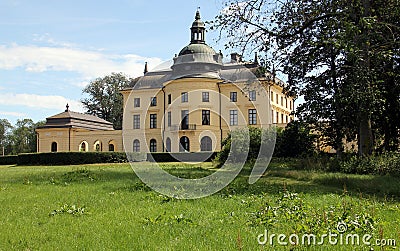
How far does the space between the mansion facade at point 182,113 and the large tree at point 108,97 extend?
13146 millimetres

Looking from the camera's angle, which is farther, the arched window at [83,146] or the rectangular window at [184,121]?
the arched window at [83,146]

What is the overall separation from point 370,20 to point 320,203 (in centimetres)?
798

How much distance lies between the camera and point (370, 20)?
1391cm

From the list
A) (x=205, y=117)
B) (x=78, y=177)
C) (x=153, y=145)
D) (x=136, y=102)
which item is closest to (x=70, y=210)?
(x=78, y=177)

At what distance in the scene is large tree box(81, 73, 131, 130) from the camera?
243ft

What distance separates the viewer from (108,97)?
74625mm

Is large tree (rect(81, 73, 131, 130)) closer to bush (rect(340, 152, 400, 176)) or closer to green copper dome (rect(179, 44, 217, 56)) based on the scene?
green copper dome (rect(179, 44, 217, 56))

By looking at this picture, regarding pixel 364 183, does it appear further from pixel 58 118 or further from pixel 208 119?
pixel 58 118

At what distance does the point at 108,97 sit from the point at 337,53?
196 feet

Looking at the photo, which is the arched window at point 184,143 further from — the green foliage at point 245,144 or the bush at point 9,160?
the green foliage at point 245,144

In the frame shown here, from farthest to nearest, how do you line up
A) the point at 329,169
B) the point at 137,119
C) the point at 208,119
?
1. the point at 137,119
2. the point at 208,119
3. the point at 329,169

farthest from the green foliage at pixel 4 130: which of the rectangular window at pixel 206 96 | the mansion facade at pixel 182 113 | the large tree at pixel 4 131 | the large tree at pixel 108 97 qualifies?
the rectangular window at pixel 206 96

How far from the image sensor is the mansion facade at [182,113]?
48.7m

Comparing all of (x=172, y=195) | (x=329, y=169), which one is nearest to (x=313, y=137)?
(x=329, y=169)
